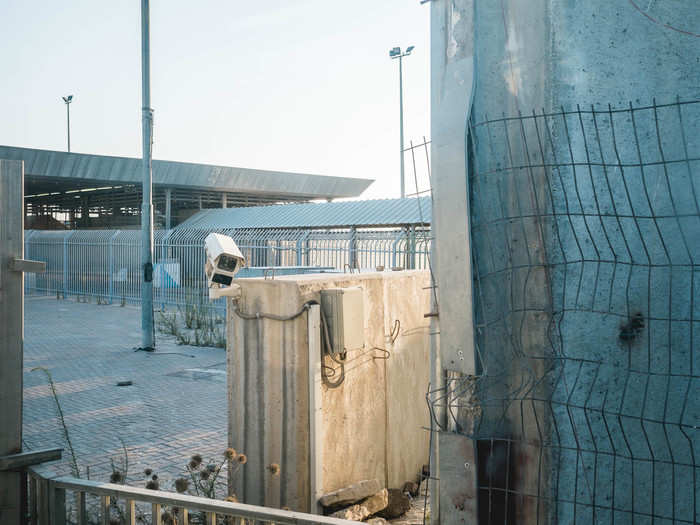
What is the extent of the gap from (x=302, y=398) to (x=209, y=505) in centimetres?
164

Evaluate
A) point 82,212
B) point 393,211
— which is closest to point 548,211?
point 393,211

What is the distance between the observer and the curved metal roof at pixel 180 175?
97.9 ft

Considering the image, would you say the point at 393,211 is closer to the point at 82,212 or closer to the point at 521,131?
the point at 521,131

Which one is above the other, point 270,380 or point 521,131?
point 521,131

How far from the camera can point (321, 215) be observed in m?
28.5

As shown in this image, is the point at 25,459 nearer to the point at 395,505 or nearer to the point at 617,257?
the point at 395,505

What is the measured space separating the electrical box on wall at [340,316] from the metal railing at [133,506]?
4.46 ft

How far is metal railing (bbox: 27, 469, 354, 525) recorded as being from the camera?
3.10 m

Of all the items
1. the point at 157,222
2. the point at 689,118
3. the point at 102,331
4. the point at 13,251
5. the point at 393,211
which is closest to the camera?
the point at 689,118

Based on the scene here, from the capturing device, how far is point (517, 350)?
2.67 m

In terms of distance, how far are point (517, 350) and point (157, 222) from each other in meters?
39.0

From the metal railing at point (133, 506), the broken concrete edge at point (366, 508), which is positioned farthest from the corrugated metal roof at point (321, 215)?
the metal railing at point (133, 506)

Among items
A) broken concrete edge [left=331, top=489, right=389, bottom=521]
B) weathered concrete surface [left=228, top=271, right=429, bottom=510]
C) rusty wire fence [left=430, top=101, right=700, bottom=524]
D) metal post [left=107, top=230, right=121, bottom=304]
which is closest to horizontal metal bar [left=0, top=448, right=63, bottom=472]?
weathered concrete surface [left=228, top=271, right=429, bottom=510]

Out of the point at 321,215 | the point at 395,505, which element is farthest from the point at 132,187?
the point at 395,505
